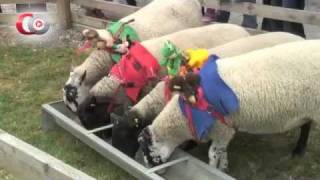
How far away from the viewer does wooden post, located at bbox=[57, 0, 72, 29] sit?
29.5ft

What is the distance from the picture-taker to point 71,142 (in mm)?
5492

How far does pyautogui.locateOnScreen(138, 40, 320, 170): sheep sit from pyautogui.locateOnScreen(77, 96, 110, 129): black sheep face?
92 cm

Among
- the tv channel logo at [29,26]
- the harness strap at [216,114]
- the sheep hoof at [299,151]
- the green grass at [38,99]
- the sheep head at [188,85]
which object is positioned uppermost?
the sheep head at [188,85]

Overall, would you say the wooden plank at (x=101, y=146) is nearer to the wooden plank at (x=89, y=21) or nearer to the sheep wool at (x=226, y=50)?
the sheep wool at (x=226, y=50)

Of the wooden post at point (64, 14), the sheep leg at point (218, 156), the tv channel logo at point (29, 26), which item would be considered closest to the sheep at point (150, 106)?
the sheep leg at point (218, 156)

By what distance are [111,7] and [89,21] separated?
0.76 meters

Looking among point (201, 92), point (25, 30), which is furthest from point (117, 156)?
point (25, 30)

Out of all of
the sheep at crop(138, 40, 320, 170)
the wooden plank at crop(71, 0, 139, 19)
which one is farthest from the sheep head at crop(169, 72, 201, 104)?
the wooden plank at crop(71, 0, 139, 19)

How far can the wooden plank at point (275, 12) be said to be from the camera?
19.8 ft

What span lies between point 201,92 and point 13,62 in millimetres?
4486

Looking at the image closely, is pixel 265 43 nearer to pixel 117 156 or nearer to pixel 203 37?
pixel 203 37

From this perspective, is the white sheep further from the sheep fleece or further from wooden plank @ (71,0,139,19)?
wooden plank @ (71,0,139,19)

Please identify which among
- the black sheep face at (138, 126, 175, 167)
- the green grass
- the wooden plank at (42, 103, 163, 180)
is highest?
the black sheep face at (138, 126, 175, 167)

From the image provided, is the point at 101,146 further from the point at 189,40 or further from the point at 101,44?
the point at 189,40
